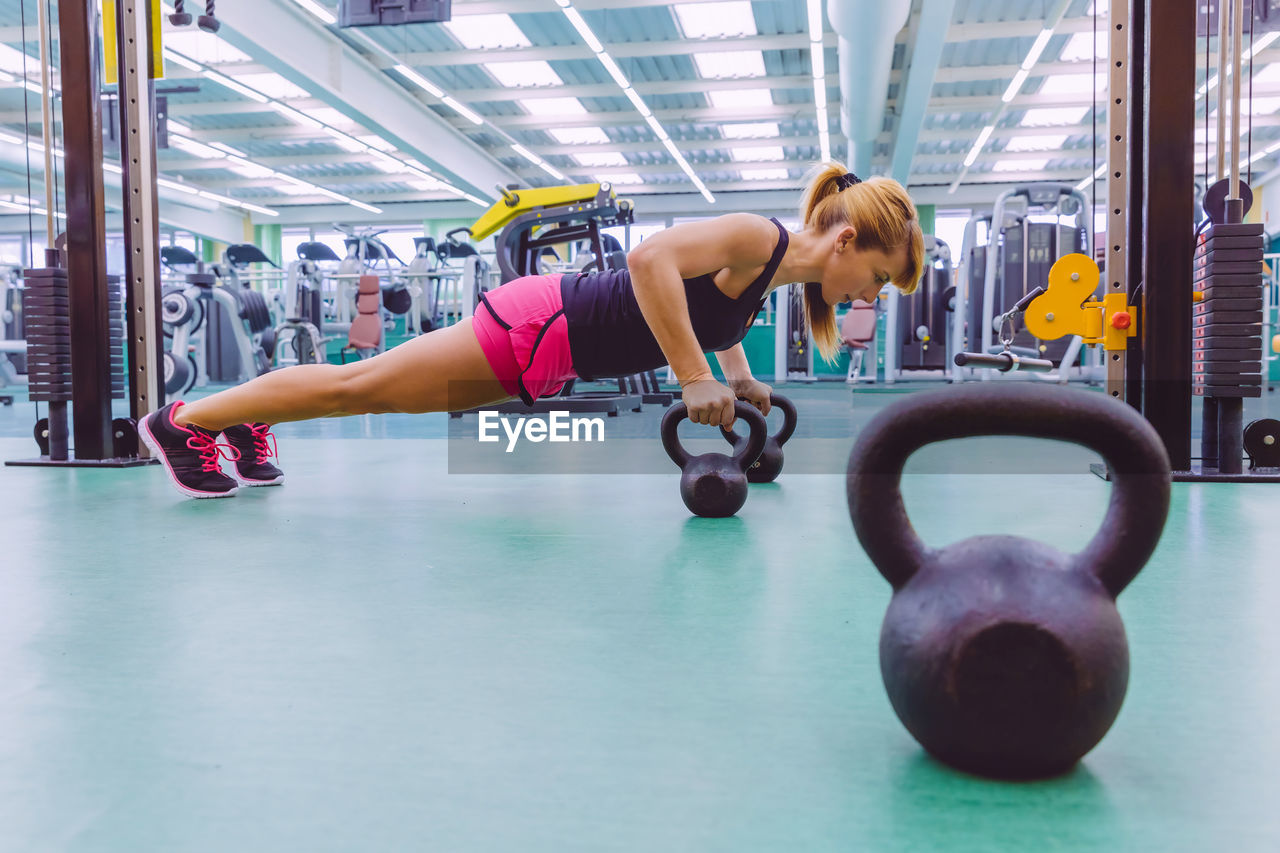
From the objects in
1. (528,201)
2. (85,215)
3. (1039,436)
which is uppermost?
(528,201)

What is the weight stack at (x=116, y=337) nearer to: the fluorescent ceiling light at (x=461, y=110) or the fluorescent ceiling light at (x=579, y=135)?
the fluorescent ceiling light at (x=461, y=110)

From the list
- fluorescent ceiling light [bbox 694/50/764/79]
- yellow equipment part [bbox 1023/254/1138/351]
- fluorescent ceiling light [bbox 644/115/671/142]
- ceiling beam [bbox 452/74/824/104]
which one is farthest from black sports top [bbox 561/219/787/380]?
fluorescent ceiling light [bbox 644/115/671/142]

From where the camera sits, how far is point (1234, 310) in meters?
2.42

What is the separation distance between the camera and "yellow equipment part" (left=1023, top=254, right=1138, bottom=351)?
254cm

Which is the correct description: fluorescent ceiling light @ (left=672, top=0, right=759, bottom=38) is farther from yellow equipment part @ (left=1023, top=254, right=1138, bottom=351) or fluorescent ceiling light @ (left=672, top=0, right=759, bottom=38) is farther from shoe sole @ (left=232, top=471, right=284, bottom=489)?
shoe sole @ (left=232, top=471, right=284, bottom=489)

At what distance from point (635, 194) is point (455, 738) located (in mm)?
15348

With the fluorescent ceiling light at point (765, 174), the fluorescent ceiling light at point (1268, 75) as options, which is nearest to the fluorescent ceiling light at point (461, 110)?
the fluorescent ceiling light at point (765, 174)

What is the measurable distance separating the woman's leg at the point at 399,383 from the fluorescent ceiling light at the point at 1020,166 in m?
13.3

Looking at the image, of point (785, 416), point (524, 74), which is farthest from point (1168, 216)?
point (524, 74)

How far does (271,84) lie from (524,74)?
2.65 m

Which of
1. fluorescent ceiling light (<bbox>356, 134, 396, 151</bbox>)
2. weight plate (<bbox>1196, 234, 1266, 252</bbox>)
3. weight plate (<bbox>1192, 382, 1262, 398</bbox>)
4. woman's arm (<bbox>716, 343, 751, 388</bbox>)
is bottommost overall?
weight plate (<bbox>1192, 382, 1262, 398</bbox>)

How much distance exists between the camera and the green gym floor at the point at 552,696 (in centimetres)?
67

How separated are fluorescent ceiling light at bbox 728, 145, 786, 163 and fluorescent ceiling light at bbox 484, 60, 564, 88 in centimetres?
364

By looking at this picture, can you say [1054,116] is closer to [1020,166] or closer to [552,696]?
[1020,166]
